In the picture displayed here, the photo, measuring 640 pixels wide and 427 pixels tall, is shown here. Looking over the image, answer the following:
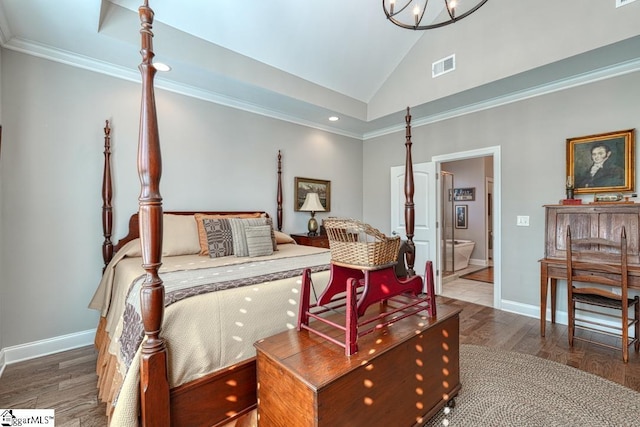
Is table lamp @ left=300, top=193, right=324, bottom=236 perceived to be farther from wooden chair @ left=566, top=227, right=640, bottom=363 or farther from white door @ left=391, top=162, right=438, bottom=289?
wooden chair @ left=566, top=227, right=640, bottom=363

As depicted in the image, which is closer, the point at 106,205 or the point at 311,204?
the point at 106,205

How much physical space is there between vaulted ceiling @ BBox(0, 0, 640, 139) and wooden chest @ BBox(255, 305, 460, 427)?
2.76 m

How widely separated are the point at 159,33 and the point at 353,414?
3299 mm

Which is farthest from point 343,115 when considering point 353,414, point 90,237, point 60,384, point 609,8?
point 60,384

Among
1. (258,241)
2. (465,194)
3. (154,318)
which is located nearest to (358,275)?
(154,318)

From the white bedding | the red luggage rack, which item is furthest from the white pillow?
the red luggage rack

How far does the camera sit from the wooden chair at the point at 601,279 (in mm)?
2389

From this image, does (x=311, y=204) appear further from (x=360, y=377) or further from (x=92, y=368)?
(x=360, y=377)

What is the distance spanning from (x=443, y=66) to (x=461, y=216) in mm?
4536

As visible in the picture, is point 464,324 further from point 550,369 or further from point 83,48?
point 83,48

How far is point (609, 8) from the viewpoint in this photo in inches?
98.3

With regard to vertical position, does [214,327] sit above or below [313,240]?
below

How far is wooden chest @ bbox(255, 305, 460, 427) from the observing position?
1156 millimetres

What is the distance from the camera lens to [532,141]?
3422mm
